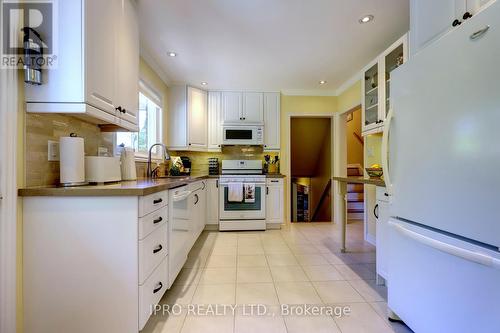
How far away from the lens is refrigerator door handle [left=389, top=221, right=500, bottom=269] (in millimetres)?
840

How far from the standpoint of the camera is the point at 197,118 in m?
3.84

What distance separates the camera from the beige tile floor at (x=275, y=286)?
1.46 m

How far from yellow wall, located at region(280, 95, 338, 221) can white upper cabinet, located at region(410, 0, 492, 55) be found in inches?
107

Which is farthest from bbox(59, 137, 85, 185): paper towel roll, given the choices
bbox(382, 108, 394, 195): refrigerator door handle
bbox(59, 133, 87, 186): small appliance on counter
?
bbox(382, 108, 394, 195): refrigerator door handle

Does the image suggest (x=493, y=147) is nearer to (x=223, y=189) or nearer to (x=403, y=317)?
(x=403, y=317)

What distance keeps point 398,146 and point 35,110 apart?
2.03 metres

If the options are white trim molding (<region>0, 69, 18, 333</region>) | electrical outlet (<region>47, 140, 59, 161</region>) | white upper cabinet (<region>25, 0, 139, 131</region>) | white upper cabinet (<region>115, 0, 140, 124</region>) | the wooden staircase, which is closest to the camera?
white trim molding (<region>0, 69, 18, 333</region>)

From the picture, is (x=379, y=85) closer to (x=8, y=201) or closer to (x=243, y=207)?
(x=243, y=207)

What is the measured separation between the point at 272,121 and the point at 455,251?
3.30 m

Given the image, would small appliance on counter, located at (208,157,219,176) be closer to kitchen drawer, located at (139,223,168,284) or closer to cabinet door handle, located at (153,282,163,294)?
kitchen drawer, located at (139,223,168,284)

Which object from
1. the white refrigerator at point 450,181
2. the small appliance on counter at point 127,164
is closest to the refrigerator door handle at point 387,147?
the white refrigerator at point 450,181

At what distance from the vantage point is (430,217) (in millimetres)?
1111

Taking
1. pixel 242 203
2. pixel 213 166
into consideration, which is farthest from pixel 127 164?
pixel 213 166

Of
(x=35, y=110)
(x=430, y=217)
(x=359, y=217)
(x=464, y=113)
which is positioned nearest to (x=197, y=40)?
(x=35, y=110)
